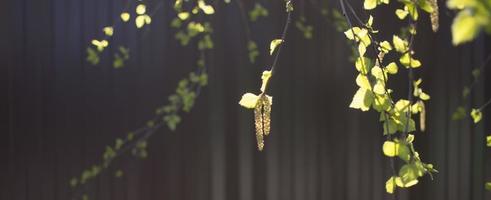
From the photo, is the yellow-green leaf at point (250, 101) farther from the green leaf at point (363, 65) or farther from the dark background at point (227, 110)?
the dark background at point (227, 110)

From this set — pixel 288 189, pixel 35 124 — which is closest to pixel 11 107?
pixel 35 124

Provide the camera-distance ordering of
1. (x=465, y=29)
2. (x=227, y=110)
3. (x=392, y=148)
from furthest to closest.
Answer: (x=227, y=110), (x=392, y=148), (x=465, y=29)

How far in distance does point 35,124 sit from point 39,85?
0.17 metres

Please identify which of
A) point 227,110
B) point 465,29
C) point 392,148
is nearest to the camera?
point 465,29

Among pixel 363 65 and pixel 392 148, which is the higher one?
pixel 363 65

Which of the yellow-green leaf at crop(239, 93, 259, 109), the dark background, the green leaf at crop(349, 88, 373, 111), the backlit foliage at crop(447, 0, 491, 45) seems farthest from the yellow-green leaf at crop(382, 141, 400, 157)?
the dark background

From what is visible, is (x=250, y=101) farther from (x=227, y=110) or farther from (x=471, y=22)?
(x=227, y=110)

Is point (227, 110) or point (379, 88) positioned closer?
point (379, 88)

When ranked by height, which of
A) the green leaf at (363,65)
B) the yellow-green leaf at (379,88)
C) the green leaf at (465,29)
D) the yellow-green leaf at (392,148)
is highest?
the green leaf at (363,65)

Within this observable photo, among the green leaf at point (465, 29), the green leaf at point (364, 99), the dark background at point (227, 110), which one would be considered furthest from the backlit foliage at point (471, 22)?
the dark background at point (227, 110)

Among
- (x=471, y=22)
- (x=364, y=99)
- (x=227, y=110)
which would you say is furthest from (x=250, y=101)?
(x=227, y=110)

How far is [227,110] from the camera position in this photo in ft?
8.23

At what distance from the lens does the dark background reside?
2.43 m

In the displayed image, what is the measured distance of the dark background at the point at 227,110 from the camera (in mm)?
2434
